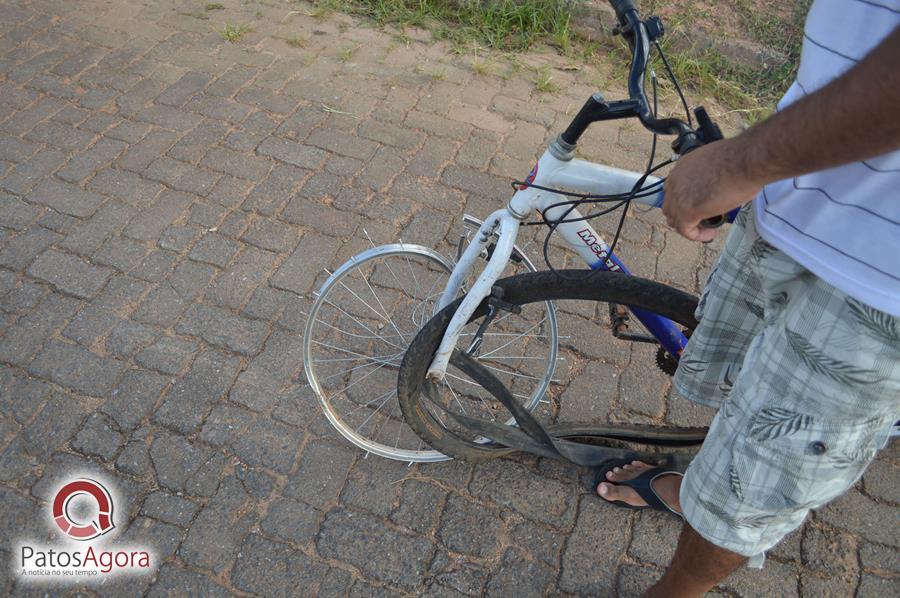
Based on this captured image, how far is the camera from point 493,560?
2.25 m

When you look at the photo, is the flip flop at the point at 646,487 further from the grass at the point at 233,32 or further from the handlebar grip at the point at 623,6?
the grass at the point at 233,32

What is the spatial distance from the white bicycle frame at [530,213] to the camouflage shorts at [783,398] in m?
0.34

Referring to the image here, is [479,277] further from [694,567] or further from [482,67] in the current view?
[482,67]

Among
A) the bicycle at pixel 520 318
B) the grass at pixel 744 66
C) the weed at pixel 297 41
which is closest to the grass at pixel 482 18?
the weed at pixel 297 41

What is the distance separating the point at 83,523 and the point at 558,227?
194cm

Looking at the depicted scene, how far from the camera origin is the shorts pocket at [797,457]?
4.69 ft

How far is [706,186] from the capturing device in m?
1.29

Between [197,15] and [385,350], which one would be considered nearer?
[385,350]

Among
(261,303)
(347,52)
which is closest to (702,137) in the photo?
(261,303)

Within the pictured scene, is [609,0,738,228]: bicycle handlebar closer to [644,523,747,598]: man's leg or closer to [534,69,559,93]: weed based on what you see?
[644,523,747,598]: man's leg

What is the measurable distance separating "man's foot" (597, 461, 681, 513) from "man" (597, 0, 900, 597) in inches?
19.6

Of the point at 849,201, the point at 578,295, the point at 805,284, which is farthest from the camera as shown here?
the point at 578,295

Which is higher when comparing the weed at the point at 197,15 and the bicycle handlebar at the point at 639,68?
the bicycle handlebar at the point at 639,68

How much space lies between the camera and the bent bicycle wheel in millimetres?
2536
